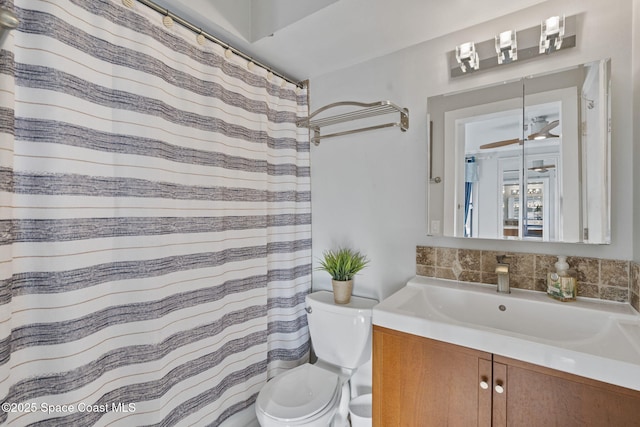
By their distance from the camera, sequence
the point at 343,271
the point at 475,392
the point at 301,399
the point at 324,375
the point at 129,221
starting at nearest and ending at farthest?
the point at 475,392 < the point at 129,221 < the point at 301,399 < the point at 324,375 < the point at 343,271

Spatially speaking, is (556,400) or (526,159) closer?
(556,400)

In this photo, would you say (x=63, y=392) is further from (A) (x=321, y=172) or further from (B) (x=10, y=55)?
(A) (x=321, y=172)

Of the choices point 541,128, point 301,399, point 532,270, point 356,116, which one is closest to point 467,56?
point 541,128

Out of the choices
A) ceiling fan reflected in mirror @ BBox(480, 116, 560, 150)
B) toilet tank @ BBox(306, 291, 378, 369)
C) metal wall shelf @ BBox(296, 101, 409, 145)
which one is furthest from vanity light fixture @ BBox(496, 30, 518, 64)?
toilet tank @ BBox(306, 291, 378, 369)

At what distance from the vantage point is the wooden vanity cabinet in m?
0.76

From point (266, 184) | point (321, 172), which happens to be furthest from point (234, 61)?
point (321, 172)

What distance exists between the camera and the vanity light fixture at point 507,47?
122 cm

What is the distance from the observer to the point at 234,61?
4.84ft

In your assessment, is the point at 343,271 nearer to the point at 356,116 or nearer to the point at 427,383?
the point at 427,383

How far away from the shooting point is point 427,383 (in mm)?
1005

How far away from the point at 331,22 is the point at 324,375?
1.76 m

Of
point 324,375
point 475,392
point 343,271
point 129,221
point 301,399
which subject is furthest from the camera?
point 343,271

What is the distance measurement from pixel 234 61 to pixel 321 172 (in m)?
0.80

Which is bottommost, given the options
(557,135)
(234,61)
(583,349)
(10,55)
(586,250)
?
(583,349)
